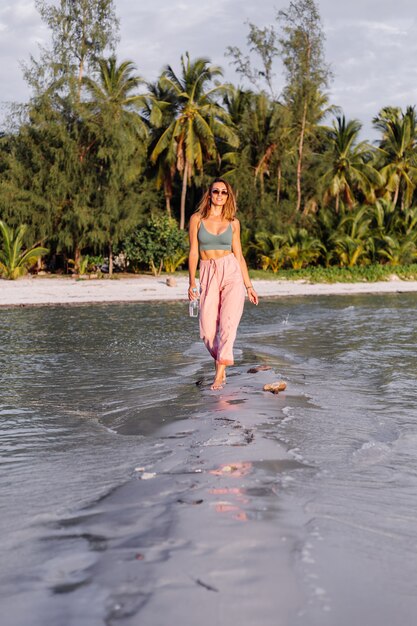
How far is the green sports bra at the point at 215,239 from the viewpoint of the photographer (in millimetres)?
6137

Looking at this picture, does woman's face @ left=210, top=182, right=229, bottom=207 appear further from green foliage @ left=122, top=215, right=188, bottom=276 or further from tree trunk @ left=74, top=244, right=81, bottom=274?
green foliage @ left=122, top=215, right=188, bottom=276

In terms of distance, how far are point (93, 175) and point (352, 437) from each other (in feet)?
84.7

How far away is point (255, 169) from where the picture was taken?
38.4 m

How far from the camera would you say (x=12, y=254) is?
26625 mm

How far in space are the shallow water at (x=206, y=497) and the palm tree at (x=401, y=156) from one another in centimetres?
3755

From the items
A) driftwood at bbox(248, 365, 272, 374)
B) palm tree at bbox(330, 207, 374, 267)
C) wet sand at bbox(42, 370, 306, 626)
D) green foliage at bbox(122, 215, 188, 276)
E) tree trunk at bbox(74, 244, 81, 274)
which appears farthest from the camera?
palm tree at bbox(330, 207, 374, 267)

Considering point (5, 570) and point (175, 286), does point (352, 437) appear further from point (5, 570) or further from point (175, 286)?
point (175, 286)

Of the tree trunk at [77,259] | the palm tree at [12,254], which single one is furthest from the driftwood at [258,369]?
the tree trunk at [77,259]

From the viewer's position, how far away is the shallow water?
2.31m

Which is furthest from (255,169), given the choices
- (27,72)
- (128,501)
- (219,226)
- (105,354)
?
(128,501)

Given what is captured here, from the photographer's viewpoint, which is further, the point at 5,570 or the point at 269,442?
the point at 269,442

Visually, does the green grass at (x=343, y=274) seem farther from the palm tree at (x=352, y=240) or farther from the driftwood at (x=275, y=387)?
the driftwood at (x=275, y=387)

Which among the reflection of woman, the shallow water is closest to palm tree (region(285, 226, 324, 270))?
the shallow water

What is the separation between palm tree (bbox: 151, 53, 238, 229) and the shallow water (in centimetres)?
2872
